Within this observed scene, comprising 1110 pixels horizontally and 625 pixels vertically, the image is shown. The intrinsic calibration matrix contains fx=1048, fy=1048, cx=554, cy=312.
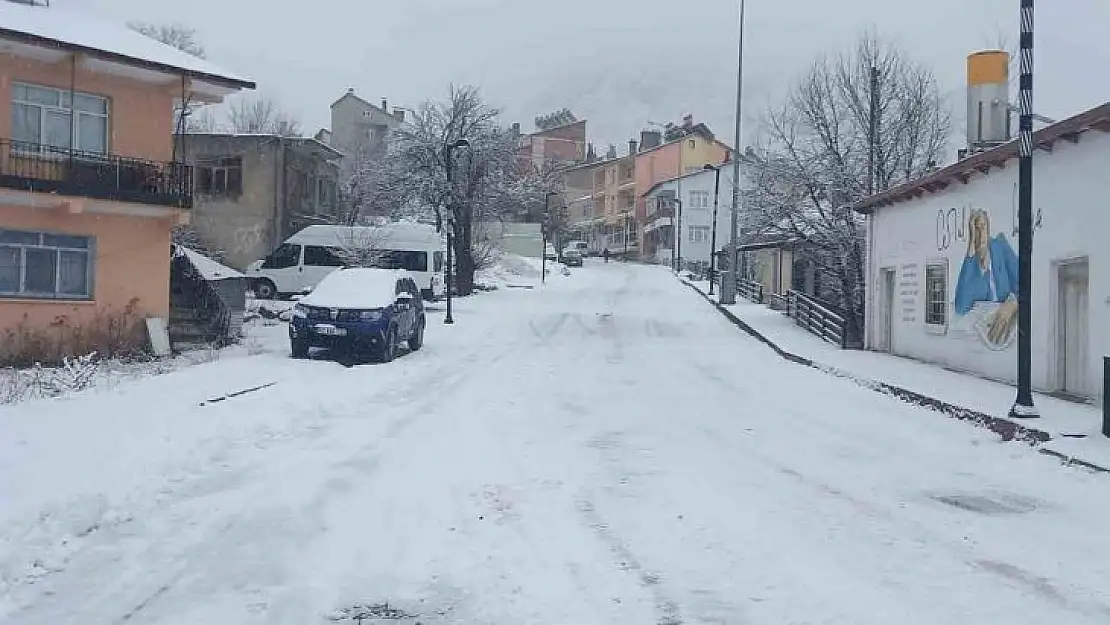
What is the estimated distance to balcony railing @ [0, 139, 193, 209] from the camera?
2034 centimetres

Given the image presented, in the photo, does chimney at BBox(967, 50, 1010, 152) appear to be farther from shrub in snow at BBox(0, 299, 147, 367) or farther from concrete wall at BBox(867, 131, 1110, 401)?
shrub in snow at BBox(0, 299, 147, 367)

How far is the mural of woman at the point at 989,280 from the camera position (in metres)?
17.5

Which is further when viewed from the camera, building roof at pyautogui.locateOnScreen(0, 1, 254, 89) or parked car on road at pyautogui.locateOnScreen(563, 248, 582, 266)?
parked car on road at pyautogui.locateOnScreen(563, 248, 582, 266)

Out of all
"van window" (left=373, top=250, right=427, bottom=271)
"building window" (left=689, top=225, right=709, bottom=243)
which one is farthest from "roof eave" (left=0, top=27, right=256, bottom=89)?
"building window" (left=689, top=225, right=709, bottom=243)

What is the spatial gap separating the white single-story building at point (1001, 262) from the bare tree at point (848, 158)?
644 centimetres

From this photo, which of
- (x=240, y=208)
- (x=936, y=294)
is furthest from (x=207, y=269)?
(x=936, y=294)

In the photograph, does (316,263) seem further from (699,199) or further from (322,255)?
(699,199)

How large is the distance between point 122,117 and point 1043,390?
18.7 meters

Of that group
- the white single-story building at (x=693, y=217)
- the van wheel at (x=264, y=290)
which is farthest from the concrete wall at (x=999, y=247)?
the white single-story building at (x=693, y=217)

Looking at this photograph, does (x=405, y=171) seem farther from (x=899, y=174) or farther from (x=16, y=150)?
(x=16, y=150)

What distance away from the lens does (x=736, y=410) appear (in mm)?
15062

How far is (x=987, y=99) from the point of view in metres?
22.6

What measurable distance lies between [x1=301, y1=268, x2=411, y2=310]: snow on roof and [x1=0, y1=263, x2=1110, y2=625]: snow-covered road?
190 inches

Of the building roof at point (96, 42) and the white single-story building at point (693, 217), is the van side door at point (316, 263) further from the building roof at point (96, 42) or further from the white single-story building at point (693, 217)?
the white single-story building at point (693, 217)
